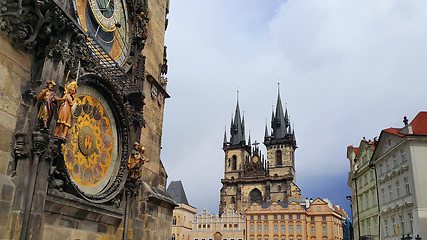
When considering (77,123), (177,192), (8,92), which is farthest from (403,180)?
(177,192)

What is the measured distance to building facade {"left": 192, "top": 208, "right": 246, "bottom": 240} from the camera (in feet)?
246

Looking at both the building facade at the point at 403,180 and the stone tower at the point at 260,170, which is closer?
the building facade at the point at 403,180

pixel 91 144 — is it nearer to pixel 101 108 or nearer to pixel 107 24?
pixel 101 108

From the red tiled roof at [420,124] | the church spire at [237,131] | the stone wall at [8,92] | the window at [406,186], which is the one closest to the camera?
the stone wall at [8,92]

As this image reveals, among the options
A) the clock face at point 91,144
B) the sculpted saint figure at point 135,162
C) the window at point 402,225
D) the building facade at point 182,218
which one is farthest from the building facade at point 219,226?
the clock face at point 91,144

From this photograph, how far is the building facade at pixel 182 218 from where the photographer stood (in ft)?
246

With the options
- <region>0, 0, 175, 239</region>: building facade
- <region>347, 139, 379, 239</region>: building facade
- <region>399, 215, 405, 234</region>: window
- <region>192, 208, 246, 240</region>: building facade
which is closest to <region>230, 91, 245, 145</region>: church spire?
<region>192, 208, 246, 240</region>: building facade

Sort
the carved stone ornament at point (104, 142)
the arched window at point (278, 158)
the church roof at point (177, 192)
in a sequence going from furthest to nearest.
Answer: the arched window at point (278, 158), the church roof at point (177, 192), the carved stone ornament at point (104, 142)

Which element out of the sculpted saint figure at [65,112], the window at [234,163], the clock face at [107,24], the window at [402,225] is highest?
the window at [234,163]

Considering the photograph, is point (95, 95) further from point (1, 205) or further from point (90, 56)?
point (1, 205)

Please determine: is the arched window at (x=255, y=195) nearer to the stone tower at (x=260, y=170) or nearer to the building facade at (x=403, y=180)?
the stone tower at (x=260, y=170)

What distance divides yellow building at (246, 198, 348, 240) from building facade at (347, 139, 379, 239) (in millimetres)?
32961

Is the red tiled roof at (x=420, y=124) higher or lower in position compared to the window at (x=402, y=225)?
higher

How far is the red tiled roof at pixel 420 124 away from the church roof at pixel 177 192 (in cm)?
6344
